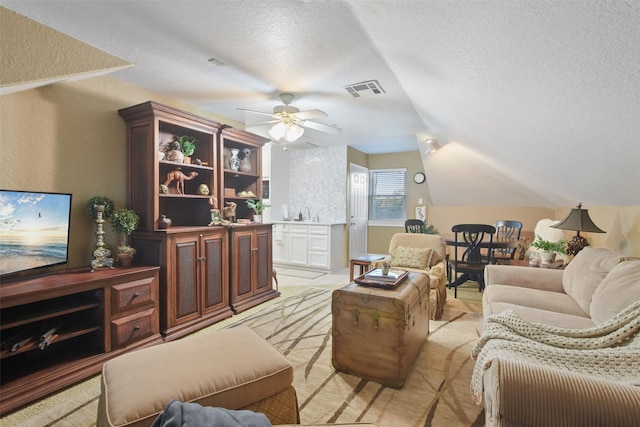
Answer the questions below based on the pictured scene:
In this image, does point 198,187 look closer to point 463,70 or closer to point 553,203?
point 463,70

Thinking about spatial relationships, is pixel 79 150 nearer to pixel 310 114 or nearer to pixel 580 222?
pixel 310 114

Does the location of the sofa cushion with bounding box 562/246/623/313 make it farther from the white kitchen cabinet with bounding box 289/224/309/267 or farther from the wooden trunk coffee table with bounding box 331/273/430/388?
the white kitchen cabinet with bounding box 289/224/309/267

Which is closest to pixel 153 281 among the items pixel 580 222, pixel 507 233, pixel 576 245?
pixel 580 222

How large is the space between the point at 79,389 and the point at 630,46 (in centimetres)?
334

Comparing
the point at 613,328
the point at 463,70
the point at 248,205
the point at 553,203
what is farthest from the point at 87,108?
the point at 553,203

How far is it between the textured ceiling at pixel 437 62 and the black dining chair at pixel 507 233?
1.28 metres

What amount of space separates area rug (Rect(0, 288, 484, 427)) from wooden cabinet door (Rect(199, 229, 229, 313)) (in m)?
0.69

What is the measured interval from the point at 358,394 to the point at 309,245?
11.9 feet

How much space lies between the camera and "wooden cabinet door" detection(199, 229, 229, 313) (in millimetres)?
2975

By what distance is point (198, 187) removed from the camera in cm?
339

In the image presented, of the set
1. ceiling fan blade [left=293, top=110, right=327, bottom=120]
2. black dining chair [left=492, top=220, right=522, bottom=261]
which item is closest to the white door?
black dining chair [left=492, top=220, right=522, bottom=261]

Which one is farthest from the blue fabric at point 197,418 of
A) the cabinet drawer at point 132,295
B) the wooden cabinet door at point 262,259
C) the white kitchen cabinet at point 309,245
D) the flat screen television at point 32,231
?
the white kitchen cabinet at point 309,245

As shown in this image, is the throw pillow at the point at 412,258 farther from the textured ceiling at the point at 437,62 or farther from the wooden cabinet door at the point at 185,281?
the wooden cabinet door at the point at 185,281

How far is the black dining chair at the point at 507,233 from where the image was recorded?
14.3ft
